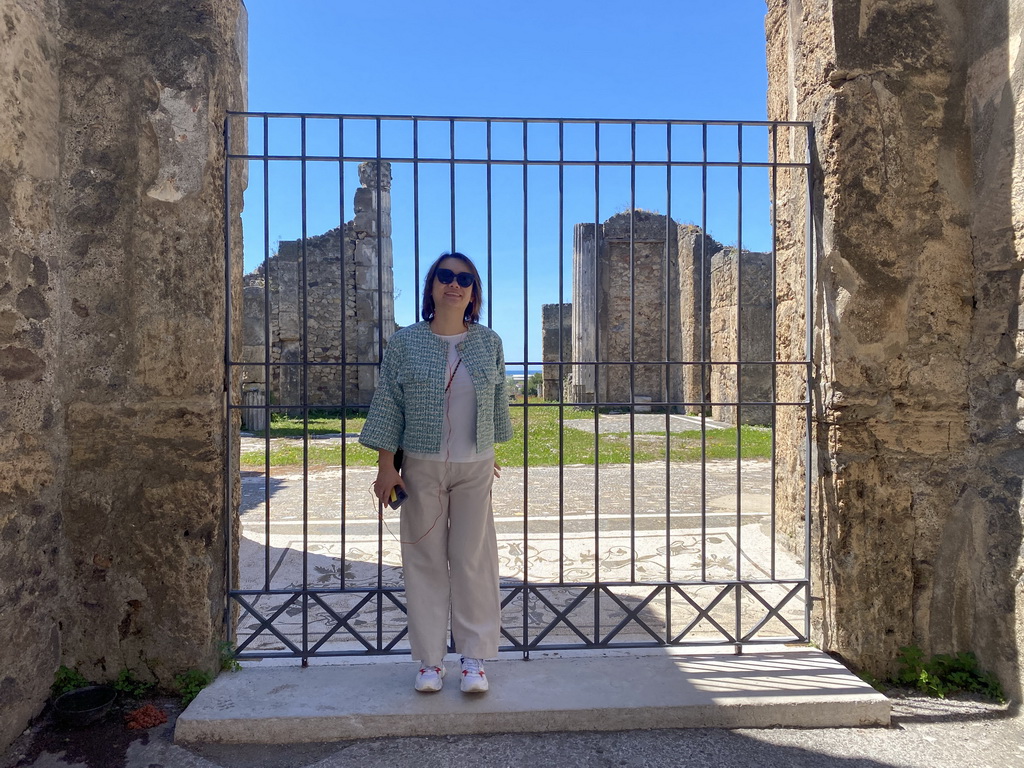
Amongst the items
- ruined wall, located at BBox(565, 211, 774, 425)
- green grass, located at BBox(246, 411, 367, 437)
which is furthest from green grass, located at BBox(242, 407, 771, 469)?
ruined wall, located at BBox(565, 211, 774, 425)

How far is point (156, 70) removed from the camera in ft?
9.61

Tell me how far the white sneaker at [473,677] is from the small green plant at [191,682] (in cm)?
106

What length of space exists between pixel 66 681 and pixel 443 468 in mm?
1774

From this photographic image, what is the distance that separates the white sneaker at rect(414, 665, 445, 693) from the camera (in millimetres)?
2793

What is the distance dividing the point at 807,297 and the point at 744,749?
192cm

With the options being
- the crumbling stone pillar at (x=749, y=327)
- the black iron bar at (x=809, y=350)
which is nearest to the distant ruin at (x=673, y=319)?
the crumbling stone pillar at (x=749, y=327)

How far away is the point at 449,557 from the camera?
2795mm

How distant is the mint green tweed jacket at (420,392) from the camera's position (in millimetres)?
2697

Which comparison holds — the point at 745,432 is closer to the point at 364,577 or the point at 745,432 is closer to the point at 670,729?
the point at 364,577

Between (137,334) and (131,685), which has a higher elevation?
(137,334)

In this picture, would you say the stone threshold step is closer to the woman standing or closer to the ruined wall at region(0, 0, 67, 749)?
the woman standing

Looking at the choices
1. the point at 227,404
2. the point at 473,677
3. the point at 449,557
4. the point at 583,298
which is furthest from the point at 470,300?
the point at 583,298

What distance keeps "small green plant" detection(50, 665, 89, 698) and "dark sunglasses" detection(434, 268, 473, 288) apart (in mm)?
2173

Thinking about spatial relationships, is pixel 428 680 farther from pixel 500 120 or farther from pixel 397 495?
pixel 500 120
